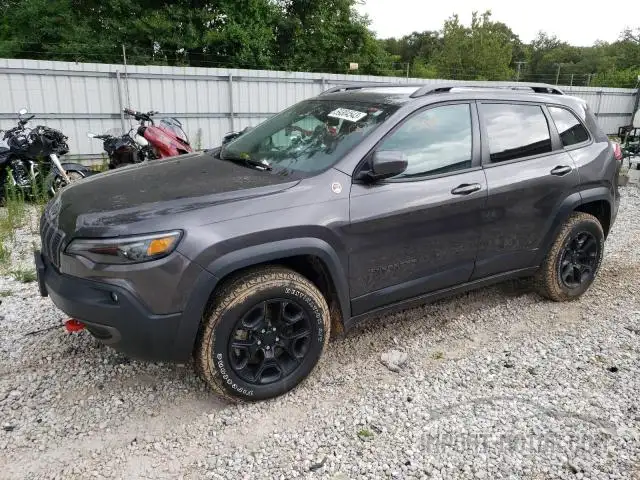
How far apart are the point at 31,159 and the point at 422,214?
649 centimetres

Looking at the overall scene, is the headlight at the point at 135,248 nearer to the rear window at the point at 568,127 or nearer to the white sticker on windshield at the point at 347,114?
the white sticker on windshield at the point at 347,114

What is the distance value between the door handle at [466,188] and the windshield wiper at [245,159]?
1.21 metres

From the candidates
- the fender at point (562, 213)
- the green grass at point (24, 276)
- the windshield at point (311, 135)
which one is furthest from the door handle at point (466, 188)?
the green grass at point (24, 276)

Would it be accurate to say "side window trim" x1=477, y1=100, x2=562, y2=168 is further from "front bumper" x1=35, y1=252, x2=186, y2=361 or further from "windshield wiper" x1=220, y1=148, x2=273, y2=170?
"front bumper" x1=35, y1=252, x2=186, y2=361

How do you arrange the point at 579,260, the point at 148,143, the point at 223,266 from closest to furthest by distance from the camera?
the point at 223,266 < the point at 579,260 < the point at 148,143

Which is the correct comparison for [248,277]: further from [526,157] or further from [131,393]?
[526,157]

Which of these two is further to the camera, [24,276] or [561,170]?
[24,276]

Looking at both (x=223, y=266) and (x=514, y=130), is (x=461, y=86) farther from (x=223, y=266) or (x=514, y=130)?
(x=223, y=266)

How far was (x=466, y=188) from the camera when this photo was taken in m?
3.36

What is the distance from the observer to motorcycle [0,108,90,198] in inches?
284

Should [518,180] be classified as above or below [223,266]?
above

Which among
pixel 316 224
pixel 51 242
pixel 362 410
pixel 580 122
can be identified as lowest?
pixel 362 410

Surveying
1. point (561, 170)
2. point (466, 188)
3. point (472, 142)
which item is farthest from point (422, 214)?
point (561, 170)

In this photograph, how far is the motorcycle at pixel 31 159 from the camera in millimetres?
7219
